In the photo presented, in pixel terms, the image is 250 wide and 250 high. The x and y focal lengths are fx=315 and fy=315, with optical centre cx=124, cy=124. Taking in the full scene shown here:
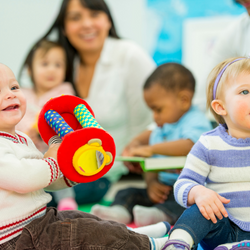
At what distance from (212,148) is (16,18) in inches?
83.2

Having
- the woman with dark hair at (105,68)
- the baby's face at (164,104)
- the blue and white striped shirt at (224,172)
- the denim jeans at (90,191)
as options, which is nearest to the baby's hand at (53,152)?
the blue and white striped shirt at (224,172)

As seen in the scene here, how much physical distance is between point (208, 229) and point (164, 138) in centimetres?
65

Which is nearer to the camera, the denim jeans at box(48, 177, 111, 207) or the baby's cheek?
the baby's cheek

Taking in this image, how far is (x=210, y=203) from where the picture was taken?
0.61m

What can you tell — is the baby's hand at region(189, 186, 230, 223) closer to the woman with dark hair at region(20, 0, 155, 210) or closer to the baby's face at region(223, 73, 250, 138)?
the baby's face at region(223, 73, 250, 138)

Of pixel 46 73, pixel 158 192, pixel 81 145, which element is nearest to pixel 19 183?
pixel 81 145

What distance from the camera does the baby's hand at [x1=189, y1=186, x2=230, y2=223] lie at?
1.97 ft

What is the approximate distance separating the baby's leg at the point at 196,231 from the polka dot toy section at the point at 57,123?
285 millimetres

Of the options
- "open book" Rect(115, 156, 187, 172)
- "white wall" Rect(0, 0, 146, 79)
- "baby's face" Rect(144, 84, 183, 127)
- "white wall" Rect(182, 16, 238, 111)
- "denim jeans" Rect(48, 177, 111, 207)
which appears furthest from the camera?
"white wall" Rect(182, 16, 238, 111)

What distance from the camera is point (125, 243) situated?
599 mm

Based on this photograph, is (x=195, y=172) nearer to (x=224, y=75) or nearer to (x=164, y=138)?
(x=224, y=75)

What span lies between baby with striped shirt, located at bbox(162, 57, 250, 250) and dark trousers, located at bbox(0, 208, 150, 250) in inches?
3.1

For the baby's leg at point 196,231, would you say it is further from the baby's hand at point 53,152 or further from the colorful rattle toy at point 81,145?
Result: the baby's hand at point 53,152

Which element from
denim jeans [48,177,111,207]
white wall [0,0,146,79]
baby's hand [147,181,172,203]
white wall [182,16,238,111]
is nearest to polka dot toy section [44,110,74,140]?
baby's hand [147,181,172,203]
